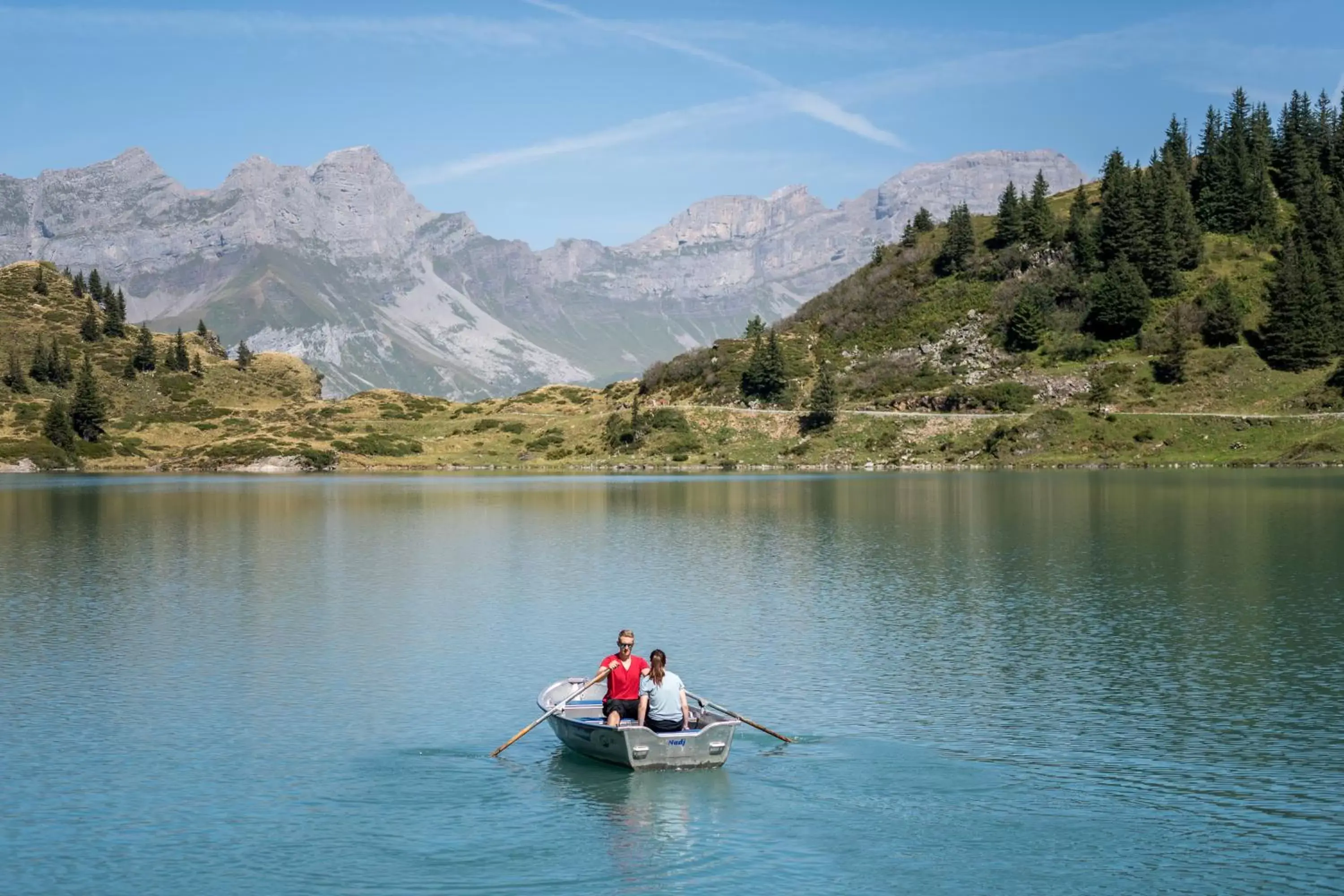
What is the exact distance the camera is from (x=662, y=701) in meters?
34.3

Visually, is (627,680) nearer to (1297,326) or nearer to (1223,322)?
(1297,326)

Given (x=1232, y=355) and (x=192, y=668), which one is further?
(x=1232, y=355)

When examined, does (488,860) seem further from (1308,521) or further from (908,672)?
(1308,521)

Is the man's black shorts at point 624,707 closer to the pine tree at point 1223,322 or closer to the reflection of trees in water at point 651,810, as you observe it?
the reflection of trees in water at point 651,810

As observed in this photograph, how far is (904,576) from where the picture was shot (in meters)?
70.4

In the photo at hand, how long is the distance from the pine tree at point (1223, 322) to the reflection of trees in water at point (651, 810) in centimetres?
18331

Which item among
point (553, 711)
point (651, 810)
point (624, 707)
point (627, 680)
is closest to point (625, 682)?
point (627, 680)

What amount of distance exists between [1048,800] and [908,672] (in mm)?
14713

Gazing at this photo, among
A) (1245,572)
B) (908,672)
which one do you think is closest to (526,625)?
(908,672)

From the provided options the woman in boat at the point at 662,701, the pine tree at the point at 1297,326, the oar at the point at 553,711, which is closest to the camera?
the woman in boat at the point at 662,701

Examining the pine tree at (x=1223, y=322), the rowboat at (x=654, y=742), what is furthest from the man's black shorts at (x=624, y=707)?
the pine tree at (x=1223, y=322)

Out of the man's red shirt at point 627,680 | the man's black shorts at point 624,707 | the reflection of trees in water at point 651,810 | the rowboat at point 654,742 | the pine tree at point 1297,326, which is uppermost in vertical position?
the pine tree at point 1297,326

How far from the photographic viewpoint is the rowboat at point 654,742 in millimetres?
33625

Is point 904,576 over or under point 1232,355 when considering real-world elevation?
under
